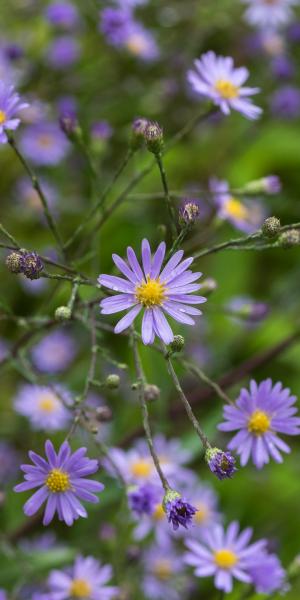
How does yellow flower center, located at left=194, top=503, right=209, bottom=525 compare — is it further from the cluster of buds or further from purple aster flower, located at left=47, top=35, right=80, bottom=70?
purple aster flower, located at left=47, top=35, right=80, bottom=70

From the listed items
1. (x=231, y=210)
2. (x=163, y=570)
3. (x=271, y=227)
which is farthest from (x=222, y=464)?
(x=231, y=210)

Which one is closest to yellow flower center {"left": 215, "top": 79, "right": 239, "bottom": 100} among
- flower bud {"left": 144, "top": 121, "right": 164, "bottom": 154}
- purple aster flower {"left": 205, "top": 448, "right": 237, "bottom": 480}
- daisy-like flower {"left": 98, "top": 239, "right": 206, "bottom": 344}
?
flower bud {"left": 144, "top": 121, "right": 164, "bottom": 154}

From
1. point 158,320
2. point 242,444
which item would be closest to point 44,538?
point 242,444

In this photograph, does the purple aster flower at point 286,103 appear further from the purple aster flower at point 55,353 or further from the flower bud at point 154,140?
the flower bud at point 154,140

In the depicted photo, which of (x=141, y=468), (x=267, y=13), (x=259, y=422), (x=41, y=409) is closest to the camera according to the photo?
(x=259, y=422)

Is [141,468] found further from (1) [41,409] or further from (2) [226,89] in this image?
(2) [226,89]

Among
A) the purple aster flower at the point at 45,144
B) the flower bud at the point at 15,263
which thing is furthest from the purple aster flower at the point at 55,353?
the flower bud at the point at 15,263
